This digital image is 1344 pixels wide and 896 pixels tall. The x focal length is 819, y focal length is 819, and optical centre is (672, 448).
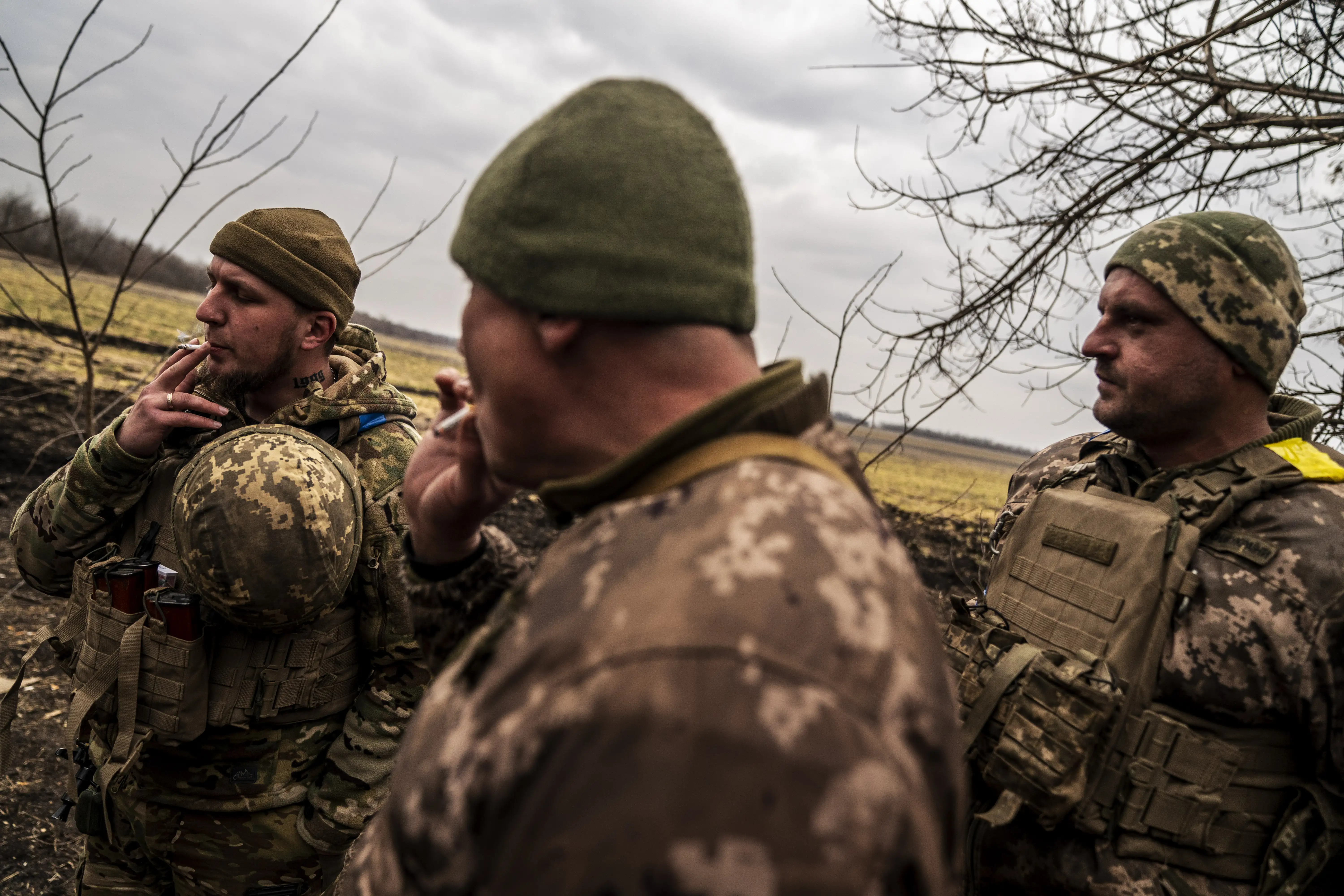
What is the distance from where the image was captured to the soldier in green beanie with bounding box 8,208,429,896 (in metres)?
2.27

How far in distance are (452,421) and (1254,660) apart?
2072 millimetres

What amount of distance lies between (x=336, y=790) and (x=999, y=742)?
79.5 inches

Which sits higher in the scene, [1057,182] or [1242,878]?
[1057,182]

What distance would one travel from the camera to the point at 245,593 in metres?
2.23

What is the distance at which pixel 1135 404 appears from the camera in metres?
2.45

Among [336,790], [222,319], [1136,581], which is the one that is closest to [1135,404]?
[1136,581]

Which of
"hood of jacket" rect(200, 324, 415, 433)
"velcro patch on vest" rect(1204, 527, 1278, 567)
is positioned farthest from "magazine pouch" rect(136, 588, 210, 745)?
"velcro patch on vest" rect(1204, 527, 1278, 567)

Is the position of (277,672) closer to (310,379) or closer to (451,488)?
(310,379)

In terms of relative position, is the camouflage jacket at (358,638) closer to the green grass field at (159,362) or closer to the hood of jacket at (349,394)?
the hood of jacket at (349,394)

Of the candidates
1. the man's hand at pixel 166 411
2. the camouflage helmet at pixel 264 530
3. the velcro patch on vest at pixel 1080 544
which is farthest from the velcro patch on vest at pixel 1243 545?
the man's hand at pixel 166 411

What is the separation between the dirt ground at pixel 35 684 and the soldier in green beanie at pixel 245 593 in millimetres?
676

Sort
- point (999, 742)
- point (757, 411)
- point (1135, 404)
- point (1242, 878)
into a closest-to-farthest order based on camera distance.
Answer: point (757, 411) < point (1242, 878) < point (999, 742) < point (1135, 404)

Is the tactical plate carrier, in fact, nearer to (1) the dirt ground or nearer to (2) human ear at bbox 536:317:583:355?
(1) the dirt ground

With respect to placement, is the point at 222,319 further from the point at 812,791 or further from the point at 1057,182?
the point at 1057,182
